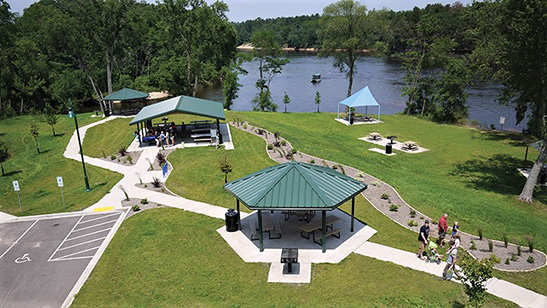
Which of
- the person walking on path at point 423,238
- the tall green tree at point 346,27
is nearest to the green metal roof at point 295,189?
the person walking on path at point 423,238

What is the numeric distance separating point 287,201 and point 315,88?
65223 mm

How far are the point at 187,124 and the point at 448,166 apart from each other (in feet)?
75.5

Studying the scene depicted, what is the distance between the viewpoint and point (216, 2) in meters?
54.8

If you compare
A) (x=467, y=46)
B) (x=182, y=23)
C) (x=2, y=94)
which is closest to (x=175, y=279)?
(x=182, y=23)

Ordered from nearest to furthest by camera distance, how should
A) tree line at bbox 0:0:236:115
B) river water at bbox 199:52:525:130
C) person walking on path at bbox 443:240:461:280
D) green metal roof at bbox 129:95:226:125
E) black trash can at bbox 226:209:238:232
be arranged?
1. person walking on path at bbox 443:240:461:280
2. black trash can at bbox 226:209:238:232
3. green metal roof at bbox 129:95:226:125
4. tree line at bbox 0:0:236:115
5. river water at bbox 199:52:525:130

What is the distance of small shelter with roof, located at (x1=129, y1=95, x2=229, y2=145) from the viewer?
2844 centimetres

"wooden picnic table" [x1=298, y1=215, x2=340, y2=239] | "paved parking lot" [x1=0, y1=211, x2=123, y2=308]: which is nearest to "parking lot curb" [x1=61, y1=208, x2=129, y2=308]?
"paved parking lot" [x1=0, y1=211, x2=123, y2=308]

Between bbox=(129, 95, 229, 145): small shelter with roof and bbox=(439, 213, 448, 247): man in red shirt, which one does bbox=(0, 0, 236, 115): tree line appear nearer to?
bbox=(129, 95, 229, 145): small shelter with roof

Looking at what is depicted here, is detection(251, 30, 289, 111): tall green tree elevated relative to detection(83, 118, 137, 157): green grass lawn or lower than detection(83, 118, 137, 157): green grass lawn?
elevated

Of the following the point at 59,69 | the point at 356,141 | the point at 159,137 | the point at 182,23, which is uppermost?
the point at 182,23

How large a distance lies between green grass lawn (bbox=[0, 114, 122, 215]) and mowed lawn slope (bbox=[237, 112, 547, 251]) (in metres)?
14.8

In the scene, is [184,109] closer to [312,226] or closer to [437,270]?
[312,226]

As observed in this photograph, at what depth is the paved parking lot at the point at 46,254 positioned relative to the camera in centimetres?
1232

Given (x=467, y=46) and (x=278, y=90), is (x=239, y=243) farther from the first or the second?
(x=467, y=46)
